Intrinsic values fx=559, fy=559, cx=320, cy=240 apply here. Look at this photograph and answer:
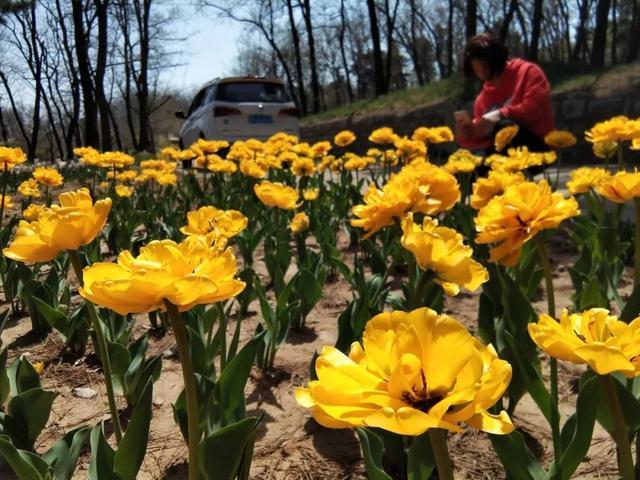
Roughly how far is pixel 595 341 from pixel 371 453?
44 centimetres

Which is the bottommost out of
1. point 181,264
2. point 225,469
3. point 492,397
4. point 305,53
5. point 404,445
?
point 404,445

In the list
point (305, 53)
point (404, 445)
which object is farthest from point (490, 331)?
point (305, 53)

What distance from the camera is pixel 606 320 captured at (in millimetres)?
767

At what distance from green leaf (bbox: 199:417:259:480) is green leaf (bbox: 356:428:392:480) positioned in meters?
0.20

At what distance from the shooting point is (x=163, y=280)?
28.2 inches

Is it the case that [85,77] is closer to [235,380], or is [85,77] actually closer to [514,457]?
[235,380]

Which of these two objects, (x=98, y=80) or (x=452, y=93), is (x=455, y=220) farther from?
(x=98, y=80)

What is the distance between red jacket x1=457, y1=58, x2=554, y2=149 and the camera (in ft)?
13.0

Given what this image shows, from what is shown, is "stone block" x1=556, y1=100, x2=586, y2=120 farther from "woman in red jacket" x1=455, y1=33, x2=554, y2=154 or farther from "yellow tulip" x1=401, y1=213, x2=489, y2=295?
"yellow tulip" x1=401, y1=213, x2=489, y2=295

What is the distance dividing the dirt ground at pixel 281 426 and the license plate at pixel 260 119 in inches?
274

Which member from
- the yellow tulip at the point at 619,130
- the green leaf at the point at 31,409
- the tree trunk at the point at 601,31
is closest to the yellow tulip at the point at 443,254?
the green leaf at the point at 31,409

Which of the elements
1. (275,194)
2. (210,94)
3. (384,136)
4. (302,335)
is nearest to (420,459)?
(302,335)

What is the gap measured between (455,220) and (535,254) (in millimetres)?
1122

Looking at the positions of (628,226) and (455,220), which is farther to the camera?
(455,220)
